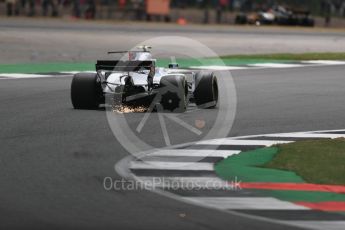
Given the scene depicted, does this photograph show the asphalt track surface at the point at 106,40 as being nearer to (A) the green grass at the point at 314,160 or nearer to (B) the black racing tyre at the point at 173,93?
(B) the black racing tyre at the point at 173,93

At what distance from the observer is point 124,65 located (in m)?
17.1

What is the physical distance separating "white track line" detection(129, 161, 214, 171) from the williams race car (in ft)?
15.0

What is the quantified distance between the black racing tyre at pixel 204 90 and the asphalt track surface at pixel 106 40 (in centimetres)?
1299

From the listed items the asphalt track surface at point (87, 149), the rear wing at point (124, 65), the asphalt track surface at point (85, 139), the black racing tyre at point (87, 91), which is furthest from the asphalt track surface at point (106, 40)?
the rear wing at point (124, 65)

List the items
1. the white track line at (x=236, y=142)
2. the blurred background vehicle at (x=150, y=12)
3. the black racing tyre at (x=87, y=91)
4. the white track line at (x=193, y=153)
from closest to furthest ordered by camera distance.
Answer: the white track line at (x=193, y=153)
the white track line at (x=236, y=142)
the black racing tyre at (x=87, y=91)
the blurred background vehicle at (x=150, y=12)

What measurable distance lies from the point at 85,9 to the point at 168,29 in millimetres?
13183

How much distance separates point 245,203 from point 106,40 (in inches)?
1133

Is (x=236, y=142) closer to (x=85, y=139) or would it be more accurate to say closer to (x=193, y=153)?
(x=193, y=153)

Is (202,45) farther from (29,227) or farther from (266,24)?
(29,227)

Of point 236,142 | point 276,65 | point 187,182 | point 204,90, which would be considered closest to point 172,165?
point 187,182

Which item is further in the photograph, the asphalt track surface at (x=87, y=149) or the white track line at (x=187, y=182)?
the white track line at (x=187, y=182)

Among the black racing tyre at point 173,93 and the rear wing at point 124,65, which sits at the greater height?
the rear wing at point 124,65

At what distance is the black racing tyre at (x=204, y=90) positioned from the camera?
17781 mm

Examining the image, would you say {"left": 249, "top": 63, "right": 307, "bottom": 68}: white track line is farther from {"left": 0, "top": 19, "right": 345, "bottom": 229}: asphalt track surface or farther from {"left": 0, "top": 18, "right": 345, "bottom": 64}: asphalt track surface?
{"left": 0, "top": 18, "right": 345, "bottom": 64}: asphalt track surface
